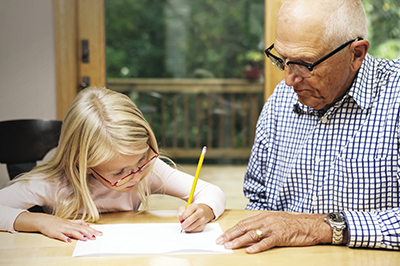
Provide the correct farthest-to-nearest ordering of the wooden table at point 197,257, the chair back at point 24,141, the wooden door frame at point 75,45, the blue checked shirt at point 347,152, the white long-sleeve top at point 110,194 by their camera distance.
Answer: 1. the wooden door frame at point 75,45
2. the chair back at point 24,141
3. the blue checked shirt at point 347,152
4. the white long-sleeve top at point 110,194
5. the wooden table at point 197,257

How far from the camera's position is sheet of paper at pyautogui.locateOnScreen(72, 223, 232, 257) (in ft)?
2.69

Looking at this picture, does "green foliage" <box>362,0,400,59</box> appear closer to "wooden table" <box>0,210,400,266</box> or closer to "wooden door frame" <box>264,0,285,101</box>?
"wooden door frame" <box>264,0,285,101</box>

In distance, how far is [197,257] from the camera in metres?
0.79

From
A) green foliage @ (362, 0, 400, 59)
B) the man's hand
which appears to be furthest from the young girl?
green foliage @ (362, 0, 400, 59)

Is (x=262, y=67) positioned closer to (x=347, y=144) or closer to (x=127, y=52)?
(x=127, y=52)

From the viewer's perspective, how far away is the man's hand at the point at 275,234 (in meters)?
0.85

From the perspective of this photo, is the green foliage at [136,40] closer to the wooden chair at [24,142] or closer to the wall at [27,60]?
the wall at [27,60]

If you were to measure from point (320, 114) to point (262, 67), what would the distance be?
1558mm

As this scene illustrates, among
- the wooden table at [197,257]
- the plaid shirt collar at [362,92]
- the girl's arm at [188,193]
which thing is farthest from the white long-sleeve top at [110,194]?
the plaid shirt collar at [362,92]

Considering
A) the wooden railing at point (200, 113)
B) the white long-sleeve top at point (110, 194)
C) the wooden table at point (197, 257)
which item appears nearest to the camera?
the wooden table at point (197, 257)

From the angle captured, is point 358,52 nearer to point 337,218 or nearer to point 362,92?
point 362,92

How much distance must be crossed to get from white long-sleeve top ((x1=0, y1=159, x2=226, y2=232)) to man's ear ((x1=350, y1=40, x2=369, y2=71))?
546 mm

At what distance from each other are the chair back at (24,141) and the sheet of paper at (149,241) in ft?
1.99

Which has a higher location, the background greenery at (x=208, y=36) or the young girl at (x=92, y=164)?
the background greenery at (x=208, y=36)
